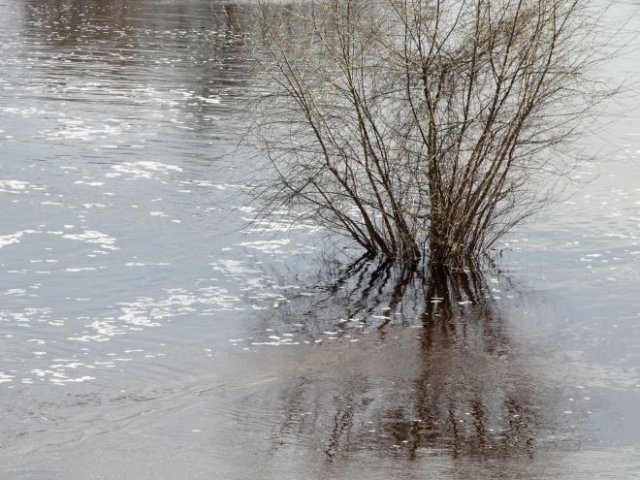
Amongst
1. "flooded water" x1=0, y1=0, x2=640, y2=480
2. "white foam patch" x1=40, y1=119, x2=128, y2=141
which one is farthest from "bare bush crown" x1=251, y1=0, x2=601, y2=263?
"white foam patch" x1=40, y1=119, x2=128, y2=141

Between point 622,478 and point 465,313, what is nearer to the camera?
point 622,478

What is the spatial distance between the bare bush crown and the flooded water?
70 centimetres

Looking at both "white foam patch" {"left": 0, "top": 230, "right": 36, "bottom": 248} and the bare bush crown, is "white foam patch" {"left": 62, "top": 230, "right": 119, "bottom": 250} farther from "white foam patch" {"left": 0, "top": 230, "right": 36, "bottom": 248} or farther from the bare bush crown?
the bare bush crown

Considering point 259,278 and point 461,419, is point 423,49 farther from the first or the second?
point 461,419

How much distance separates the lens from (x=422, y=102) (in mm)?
13547

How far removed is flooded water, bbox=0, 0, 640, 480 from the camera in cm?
945

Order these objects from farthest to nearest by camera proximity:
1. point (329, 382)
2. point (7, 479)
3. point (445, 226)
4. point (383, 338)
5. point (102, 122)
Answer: point (102, 122) → point (445, 226) → point (383, 338) → point (329, 382) → point (7, 479)

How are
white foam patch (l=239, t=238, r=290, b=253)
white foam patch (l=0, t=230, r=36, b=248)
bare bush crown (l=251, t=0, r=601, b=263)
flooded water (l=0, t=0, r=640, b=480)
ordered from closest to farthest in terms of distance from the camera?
flooded water (l=0, t=0, r=640, b=480)
bare bush crown (l=251, t=0, r=601, b=263)
white foam patch (l=0, t=230, r=36, b=248)
white foam patch (l=239, t=238, r=290, b=253)

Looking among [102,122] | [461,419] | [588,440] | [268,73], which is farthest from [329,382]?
[102,122]

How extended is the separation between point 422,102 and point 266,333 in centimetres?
305

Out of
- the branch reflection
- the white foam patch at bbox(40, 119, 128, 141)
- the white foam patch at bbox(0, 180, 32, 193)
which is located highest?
the white foam patch at bbox(40, 119, 128, 141)

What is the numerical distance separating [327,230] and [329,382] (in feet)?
13.6

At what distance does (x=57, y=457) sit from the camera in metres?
9.19

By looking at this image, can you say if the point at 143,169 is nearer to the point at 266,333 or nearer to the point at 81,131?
the point at 81,131
